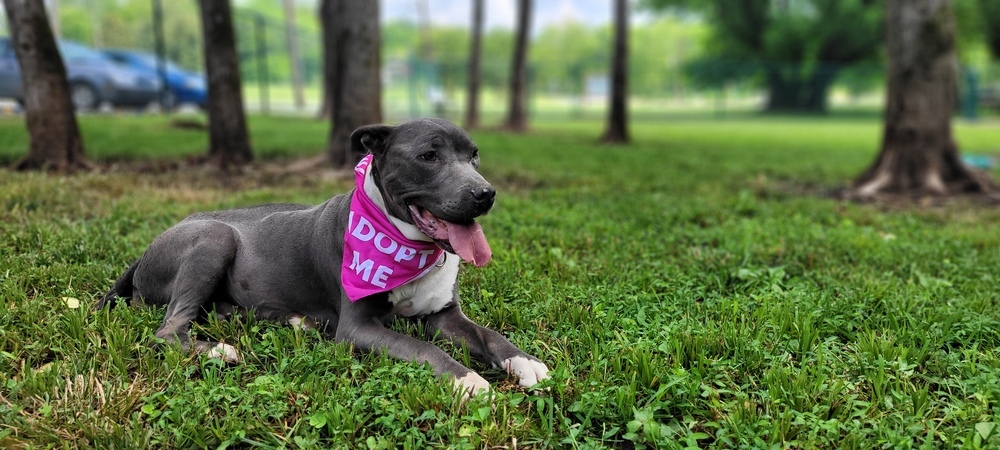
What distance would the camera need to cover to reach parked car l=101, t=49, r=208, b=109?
20.5 m

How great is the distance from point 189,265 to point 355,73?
5.69 meters

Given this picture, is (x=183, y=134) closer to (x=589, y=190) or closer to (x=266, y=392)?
(x=589, y=190)

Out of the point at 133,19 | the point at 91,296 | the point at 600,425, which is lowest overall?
the point at 600,425

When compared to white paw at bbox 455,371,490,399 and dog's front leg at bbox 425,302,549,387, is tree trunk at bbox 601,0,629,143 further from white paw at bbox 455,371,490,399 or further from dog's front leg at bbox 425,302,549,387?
white paw at bbox 455,371,490,399

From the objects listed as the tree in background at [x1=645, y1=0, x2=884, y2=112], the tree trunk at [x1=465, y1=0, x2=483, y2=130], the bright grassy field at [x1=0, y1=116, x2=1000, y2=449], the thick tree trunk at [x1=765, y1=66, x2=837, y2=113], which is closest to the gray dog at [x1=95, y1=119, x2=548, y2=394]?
the bright grassy field at [x1=0, y1=116, x2=1000, y2=449]

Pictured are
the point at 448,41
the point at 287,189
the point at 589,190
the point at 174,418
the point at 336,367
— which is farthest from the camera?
the point at 448,41

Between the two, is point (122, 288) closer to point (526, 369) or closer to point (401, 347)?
point (401, 347)

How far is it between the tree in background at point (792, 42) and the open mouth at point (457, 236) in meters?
43.1

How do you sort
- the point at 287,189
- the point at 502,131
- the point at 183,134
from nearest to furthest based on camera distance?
the point at 287,189, the point at 183,134, the point at 502,131

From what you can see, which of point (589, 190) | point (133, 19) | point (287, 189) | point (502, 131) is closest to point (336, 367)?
point (287, 189)

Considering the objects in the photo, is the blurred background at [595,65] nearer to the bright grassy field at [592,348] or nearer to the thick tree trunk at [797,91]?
the thick tree trunk at [797,91]

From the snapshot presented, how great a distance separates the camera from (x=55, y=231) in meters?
4.80

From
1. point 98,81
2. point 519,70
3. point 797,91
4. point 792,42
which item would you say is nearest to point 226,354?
point 519,70

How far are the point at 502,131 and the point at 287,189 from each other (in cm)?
1239
